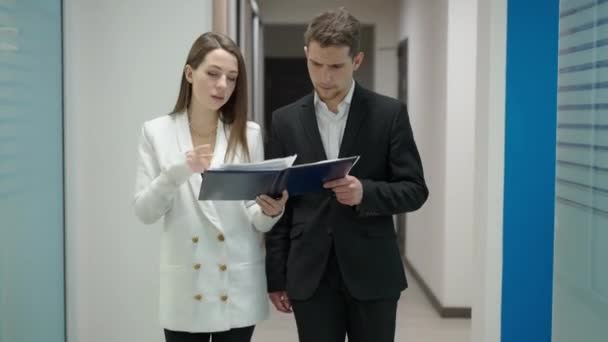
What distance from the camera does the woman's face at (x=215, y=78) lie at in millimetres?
1976

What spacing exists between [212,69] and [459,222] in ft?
11.1

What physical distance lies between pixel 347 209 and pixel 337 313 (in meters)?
0.30

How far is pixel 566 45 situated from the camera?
225cm

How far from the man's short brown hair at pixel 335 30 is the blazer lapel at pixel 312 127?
20cm

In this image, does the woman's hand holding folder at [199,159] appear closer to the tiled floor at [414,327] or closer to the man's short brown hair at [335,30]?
the man's short brown hair at [335,30]

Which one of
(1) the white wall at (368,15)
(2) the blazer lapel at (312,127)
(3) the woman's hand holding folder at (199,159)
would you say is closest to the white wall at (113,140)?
(2) the blazer lapel at (312,127)

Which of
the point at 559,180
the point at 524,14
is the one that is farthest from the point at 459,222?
the point at 559,180

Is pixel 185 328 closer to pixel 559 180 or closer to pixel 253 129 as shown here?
pixel 253 129

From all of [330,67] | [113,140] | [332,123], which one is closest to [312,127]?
[332,123]

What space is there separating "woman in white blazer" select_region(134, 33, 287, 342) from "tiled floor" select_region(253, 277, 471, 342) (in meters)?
2.55

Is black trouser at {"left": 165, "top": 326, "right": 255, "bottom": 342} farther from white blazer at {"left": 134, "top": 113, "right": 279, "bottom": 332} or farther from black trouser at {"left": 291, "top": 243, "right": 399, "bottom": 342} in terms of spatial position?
black trouser at {"left": 291, "top": 243, "right": 399, "bottom": 342}

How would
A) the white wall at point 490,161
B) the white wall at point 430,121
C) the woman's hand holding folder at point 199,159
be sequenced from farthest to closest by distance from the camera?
the white wall at point 430,121 < the white wall at point 490,161 < the woman's hand holding folder at point 199,159

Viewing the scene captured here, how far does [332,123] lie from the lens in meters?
2.09

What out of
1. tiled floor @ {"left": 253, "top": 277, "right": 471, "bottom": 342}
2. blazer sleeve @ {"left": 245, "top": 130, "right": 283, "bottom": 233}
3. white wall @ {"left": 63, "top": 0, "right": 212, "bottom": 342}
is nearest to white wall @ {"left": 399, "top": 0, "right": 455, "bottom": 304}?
tiled floor @ {"left": 253, "top": 277, "right": 471, "bottom": 342}
